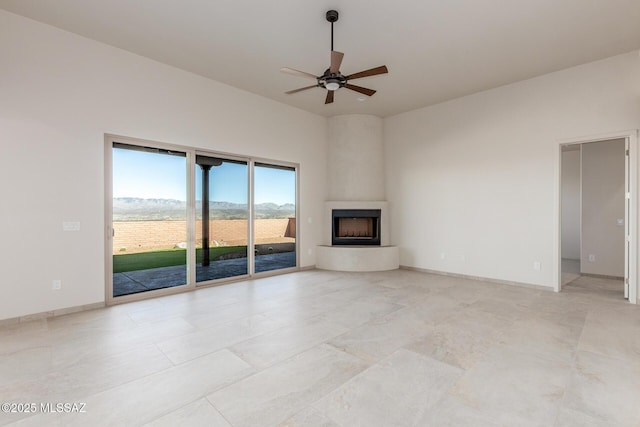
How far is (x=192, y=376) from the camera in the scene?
7.86 ft

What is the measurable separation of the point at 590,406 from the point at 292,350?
7.33 feet

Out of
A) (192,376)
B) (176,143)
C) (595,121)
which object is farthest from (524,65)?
(192,376)

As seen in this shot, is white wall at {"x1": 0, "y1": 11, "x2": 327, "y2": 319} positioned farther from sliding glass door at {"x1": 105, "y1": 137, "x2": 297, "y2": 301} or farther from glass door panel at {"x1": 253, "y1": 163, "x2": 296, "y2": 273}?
glass door panel at {"x1": 253, "y1": 163, "x2": 296, "y2": 273}

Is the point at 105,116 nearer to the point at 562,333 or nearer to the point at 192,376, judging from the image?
the point at 192,376

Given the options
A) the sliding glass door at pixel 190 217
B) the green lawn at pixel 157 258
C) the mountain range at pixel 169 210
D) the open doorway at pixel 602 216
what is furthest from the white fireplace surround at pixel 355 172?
the open doorway at pixel 602 216

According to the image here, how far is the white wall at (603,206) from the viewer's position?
5824 mm

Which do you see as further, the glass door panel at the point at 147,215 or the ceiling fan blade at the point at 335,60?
the glass door panel at the point at 147,215

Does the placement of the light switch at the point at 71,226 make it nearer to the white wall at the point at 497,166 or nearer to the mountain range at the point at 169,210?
the mountain range at the point at 169,210

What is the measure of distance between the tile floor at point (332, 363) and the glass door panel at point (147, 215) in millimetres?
805

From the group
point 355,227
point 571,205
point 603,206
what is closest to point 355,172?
point 355,227

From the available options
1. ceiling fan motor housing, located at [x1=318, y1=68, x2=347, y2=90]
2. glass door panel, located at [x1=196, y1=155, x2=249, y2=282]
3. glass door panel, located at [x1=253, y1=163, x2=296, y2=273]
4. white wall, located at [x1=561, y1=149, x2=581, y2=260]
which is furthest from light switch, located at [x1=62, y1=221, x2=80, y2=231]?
white wall, located at [x1=561, y1=149, x2=581, y2=260]

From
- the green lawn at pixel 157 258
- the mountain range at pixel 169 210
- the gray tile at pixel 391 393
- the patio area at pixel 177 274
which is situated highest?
the mountain range at pixel 169 210

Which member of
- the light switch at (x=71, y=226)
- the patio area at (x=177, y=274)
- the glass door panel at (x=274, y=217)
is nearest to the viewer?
the light switch at (x=71, y=226)

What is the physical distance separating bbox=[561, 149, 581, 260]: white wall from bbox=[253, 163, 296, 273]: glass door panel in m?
7.32
